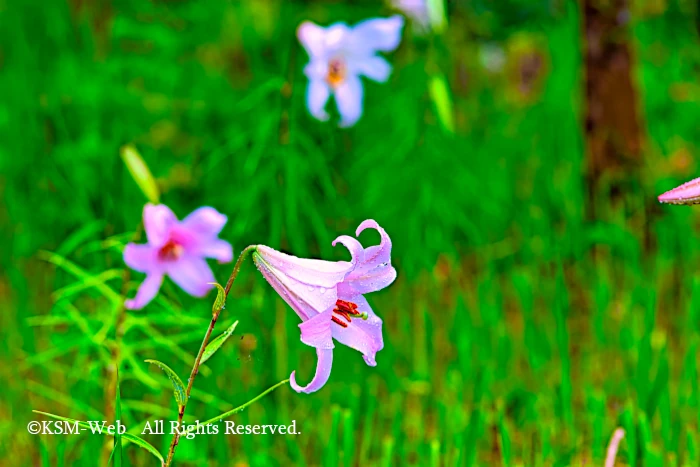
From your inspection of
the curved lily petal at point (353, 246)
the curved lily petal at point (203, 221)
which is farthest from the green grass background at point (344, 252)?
the curved lily petal at point (353, 246)

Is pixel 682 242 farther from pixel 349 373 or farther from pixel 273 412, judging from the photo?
pixel 273 412

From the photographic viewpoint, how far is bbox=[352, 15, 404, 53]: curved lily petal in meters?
1.93

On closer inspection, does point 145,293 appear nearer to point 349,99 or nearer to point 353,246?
point 353,246

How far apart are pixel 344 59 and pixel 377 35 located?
11 centimetres

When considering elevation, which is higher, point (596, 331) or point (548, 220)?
point (548, 220)

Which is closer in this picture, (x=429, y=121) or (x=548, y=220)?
(x=429, y=121)

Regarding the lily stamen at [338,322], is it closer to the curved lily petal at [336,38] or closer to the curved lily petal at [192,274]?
the curved lily petal at [192,274]

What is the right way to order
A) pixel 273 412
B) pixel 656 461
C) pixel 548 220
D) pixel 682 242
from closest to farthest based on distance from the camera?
pixel 656 461 → pixel 273 412 → pixel 682 242 → pixel 548 220

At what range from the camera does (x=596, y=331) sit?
6.66 feet

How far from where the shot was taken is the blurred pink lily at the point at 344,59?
1.82 m

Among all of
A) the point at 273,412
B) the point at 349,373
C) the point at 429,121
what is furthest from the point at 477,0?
the point at 273,412

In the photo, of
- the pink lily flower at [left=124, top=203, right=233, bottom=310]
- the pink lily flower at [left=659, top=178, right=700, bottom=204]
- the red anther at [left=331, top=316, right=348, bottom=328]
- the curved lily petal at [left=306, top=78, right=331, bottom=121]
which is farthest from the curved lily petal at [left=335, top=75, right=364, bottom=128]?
the pink lily flower at [left=659, top=178, right=700, bottom=204]

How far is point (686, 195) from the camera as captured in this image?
0.86 m

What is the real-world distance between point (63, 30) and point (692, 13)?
2602 millimetres
